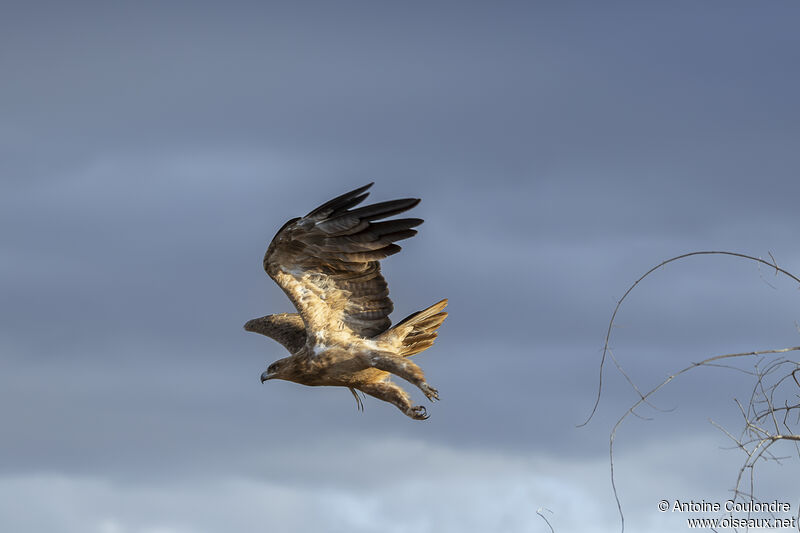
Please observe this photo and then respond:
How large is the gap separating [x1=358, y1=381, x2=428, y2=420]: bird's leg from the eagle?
0.04 feet

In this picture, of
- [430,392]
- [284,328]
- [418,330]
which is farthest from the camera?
[284,328]

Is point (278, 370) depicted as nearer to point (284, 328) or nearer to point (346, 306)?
point (346, 306)

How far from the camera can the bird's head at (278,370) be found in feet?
38.8

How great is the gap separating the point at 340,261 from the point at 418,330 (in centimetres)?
141

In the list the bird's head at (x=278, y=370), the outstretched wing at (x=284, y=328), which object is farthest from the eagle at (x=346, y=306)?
the outstretched wing at (x=284, y=328)

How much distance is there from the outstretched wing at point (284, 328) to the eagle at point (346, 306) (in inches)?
35.6

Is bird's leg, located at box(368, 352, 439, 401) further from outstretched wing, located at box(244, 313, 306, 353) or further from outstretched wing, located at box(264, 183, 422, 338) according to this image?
outstretched wing, located at box(244, 313, 306, 353)

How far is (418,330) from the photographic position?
12.0 m

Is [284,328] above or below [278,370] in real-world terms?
above

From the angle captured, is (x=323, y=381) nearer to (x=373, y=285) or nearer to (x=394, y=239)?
(x=373, y=285)

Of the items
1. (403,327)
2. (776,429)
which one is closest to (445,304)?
(403,327)

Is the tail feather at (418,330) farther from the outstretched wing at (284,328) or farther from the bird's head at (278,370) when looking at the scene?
the outstretched wing at (284,328)

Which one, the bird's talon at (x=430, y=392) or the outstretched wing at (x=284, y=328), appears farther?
the outstretched wing at (x=284, y=328)

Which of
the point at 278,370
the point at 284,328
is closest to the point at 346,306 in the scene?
the point at 278,370
